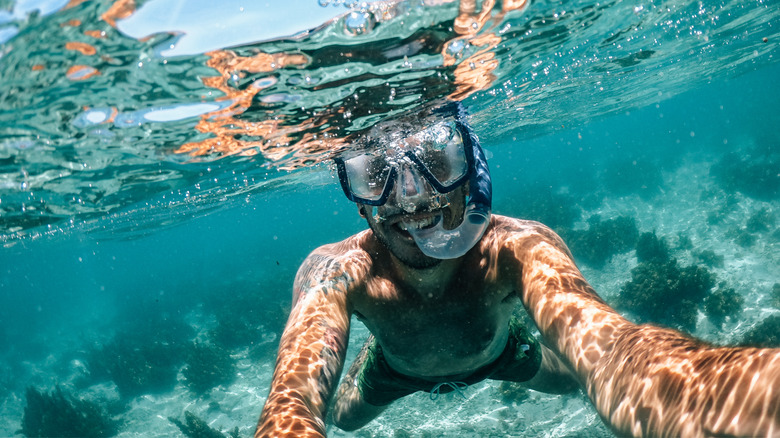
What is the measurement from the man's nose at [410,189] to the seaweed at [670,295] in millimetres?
11356

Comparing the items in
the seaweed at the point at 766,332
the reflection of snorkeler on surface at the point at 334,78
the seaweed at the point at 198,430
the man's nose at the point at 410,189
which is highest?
the reflection of snorkeler on surface at the point at 334,78

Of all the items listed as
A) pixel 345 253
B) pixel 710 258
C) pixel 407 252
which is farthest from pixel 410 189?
pixel 710 258

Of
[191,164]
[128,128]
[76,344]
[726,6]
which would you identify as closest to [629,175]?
[726,6]

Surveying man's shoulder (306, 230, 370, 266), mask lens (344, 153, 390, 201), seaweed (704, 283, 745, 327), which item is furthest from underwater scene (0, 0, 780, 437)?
man's shoulder (306, 230, 370, 266)

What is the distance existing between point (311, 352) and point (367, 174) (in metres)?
2.57

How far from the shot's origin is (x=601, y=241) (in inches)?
706

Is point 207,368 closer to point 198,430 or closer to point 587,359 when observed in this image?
point 198,430

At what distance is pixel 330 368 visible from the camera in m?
3.32

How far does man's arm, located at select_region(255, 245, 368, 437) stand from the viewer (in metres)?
2.69

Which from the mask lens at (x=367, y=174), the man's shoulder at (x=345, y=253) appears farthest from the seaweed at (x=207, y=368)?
the mask lens at (x=367, y=174)

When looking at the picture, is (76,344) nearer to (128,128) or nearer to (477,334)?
(128,128)

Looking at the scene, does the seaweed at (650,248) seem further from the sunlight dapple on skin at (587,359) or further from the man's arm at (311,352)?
the man's arm at (311,352)

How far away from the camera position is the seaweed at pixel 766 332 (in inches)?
383

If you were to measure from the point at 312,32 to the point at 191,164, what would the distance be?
8.32 meters
